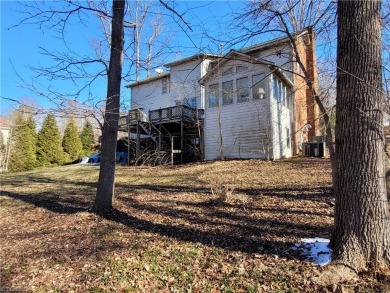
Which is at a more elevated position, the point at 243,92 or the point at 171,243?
the point at 243,92

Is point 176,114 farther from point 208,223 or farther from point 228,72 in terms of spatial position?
point 208,223

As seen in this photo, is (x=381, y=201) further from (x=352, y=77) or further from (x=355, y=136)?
(x=352, y=77)

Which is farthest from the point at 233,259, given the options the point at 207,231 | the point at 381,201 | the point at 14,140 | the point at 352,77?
the point at 14,140

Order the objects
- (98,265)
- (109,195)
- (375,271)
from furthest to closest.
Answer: (109,195), (98,265), (375,271)

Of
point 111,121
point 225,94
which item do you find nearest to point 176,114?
point 225,94

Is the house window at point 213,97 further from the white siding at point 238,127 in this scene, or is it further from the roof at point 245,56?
the roof at point 245,56

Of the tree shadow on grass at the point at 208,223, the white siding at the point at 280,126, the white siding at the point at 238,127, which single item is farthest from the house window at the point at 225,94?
the tree shadow on grass at the point at 208,223

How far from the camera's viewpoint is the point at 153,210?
20.0 ft

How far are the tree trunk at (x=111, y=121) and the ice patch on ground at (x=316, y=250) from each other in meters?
3.96

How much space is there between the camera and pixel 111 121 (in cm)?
588

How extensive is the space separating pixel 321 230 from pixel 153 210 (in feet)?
11.2

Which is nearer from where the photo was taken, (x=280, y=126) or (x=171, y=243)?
(x=171, y=243)

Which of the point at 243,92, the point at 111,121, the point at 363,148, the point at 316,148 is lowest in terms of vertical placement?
the point at 363,148

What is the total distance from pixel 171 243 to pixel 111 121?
2.98 metres
